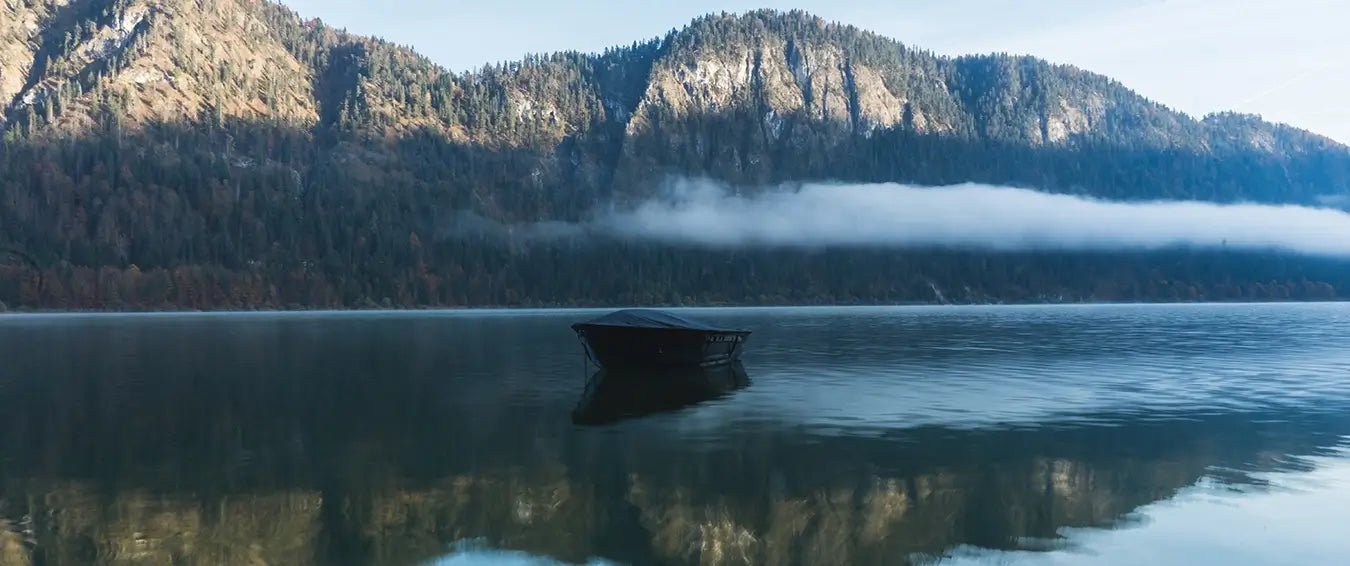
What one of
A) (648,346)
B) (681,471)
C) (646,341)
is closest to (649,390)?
(646,341)

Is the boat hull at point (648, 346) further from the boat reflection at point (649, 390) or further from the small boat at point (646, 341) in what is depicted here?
the boat reflection at point (649, 390)

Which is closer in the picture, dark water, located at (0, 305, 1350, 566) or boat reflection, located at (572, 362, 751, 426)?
dark water, located at (0, 305, 1350, 566)

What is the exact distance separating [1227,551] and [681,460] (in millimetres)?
14819

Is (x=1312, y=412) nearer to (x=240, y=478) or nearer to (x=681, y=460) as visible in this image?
(x=681, y=460)

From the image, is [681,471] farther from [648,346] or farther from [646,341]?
[648,346]

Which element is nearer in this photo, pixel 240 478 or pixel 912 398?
pixel 240 478

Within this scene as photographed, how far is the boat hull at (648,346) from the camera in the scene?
204 feet

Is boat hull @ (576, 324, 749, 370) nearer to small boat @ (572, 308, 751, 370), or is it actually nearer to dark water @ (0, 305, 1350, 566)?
small boat @ (572, 308, 751, 370)

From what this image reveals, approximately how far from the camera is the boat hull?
6228 cm

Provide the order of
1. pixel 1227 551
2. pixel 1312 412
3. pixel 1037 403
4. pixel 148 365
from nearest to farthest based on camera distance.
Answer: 1. pixel 1227 551
2. pixel 1312 412
3. pixel 1037 403
4. pixel 148 365

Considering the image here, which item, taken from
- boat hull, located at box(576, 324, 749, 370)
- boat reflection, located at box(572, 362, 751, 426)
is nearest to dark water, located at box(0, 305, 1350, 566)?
boat reflection, located at box(572, 362, 751, 426)

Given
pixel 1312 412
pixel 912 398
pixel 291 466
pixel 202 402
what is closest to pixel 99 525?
pixel 291 466

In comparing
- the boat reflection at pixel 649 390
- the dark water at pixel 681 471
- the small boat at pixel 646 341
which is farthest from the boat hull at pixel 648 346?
the dark water at pixel 681 471

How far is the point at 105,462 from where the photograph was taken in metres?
28.1
